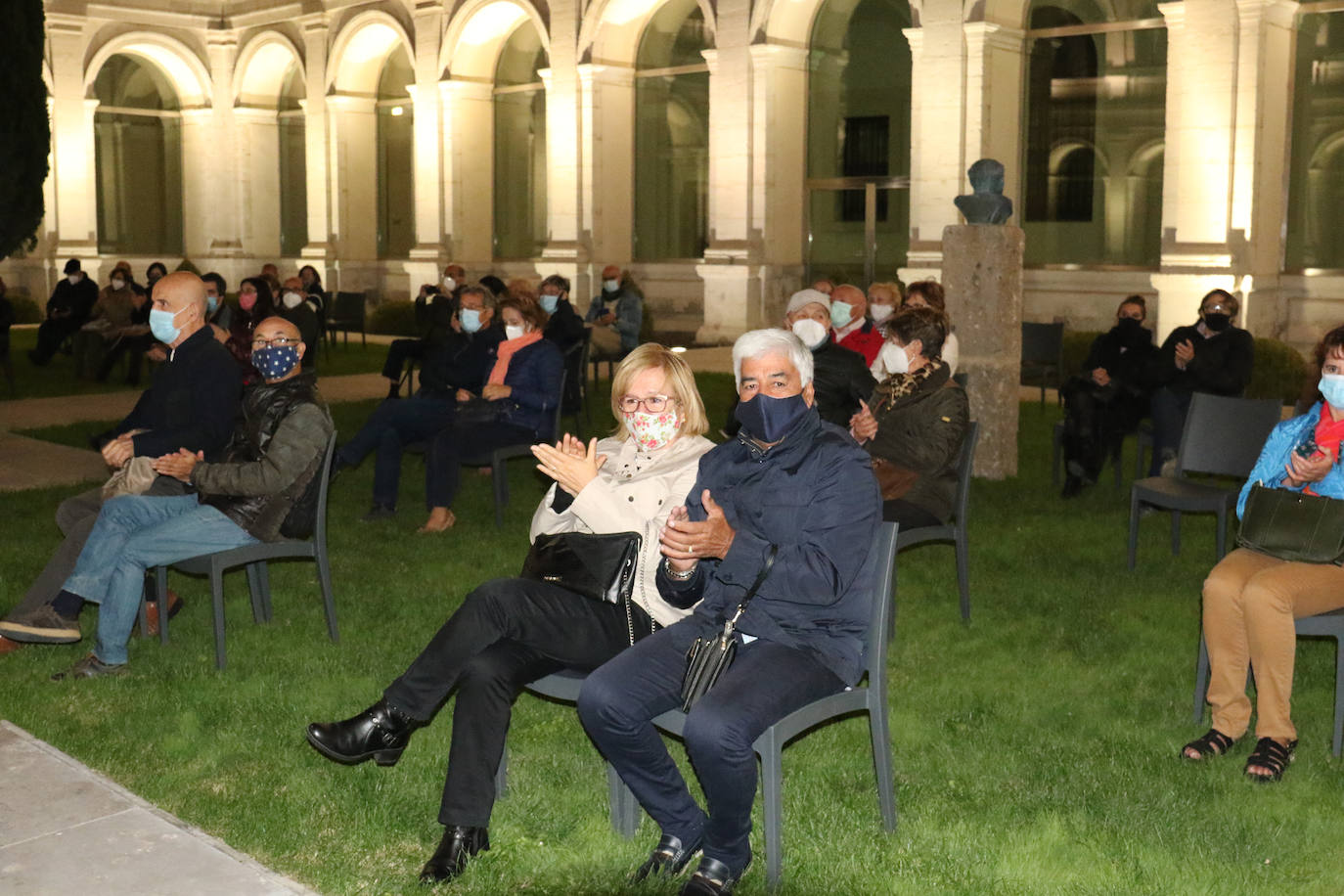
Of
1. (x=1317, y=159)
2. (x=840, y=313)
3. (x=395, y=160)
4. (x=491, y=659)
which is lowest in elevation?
(x=491, y=659)

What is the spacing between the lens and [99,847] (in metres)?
4.26

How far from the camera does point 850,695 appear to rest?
4.31 metres

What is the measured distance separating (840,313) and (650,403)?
5532 mm

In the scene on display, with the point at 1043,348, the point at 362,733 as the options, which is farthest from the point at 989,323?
the point at 362,733

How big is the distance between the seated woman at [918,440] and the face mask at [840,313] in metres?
2.97

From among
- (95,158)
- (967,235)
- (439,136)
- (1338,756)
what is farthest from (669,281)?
(1338,756)

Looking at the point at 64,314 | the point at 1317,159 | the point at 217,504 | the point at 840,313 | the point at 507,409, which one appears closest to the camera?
the point at 217,504

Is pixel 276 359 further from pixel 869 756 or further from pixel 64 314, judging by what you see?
pixel 64 314

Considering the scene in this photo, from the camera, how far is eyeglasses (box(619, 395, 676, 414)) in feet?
15.3

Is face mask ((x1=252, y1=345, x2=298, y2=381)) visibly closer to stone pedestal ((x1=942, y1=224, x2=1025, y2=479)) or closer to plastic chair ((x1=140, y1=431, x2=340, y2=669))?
plastic chair ((x1=140, y1=431, x2=340, y2=669))

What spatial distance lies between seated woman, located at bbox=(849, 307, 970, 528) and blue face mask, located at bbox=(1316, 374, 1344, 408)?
68.5 inches

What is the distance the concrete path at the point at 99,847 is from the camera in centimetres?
400

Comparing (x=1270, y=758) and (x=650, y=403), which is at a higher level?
(x=650, y=403)

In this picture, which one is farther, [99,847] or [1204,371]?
[1204,371]
